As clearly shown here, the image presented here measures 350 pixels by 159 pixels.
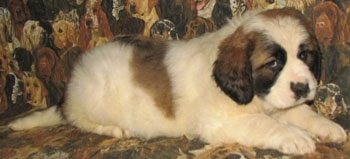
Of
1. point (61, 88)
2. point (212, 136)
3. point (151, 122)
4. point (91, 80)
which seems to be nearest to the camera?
point (212, 136)


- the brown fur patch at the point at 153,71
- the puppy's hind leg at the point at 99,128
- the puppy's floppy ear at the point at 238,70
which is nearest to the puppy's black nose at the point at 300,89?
the puppy's floppy ear at the point at 238,70

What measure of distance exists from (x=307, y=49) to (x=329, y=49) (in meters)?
0.57

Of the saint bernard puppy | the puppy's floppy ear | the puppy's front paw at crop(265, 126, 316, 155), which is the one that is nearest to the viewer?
the puppy's front paw at crop(265, 126, 316, 155)

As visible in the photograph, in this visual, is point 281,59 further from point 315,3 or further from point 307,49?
point 315,3

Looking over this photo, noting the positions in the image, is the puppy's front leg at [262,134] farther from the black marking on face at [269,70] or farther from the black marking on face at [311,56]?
the black marking on face at [311,56]

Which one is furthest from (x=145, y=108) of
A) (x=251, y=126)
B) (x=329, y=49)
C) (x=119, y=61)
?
(x=329, y=49)

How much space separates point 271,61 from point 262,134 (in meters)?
0.40

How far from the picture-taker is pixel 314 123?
9.78 ft

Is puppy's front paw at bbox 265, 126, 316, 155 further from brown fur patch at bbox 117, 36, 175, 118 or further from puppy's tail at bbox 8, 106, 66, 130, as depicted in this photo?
puppy's tail at bbox 8, 106, 66, 130

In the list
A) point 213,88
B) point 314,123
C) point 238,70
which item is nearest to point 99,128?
point 213,88

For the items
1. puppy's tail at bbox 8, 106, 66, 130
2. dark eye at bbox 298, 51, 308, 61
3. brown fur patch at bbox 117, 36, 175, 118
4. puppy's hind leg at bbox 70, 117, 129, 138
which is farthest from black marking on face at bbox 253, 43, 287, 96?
puppy's tail at bbox 8, 106, 66, 130

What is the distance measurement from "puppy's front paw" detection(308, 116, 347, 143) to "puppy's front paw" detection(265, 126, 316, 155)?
17 centimetres

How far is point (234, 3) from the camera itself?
353 cm

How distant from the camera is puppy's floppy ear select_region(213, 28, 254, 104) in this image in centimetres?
284
